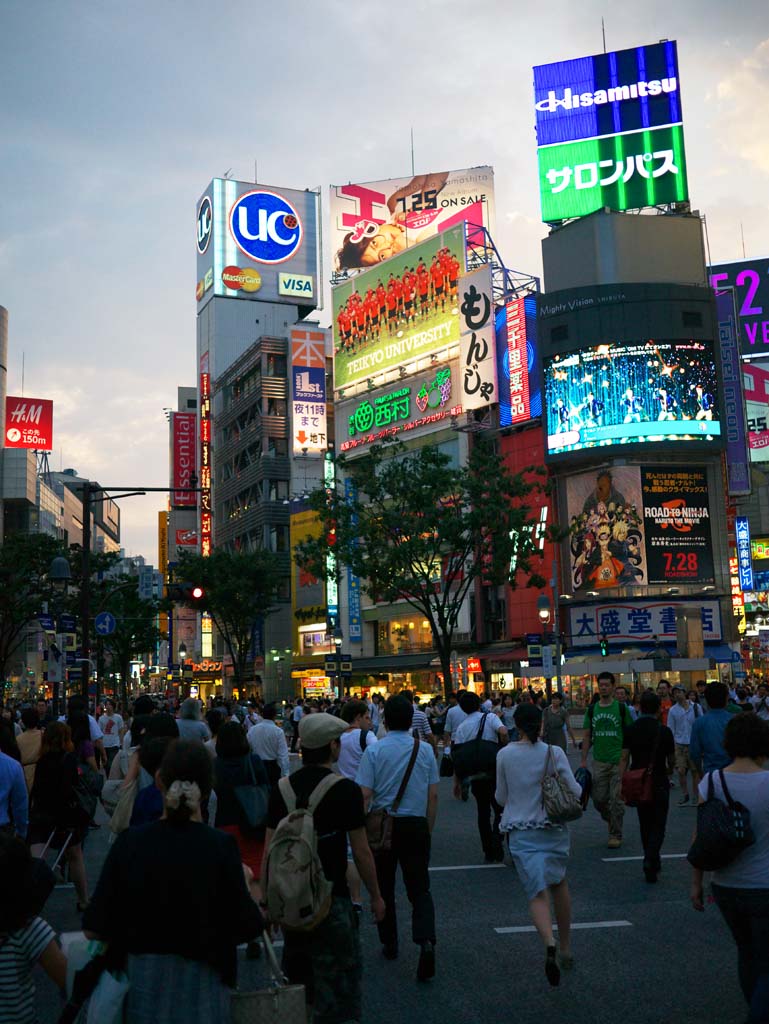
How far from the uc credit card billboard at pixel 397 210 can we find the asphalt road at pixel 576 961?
68.1m

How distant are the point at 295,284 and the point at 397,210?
87.5 ft

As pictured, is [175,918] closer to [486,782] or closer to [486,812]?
[486,782]

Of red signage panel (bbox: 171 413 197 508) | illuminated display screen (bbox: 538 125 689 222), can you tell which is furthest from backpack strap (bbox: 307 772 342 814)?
red signage panel (bbox: 171 413 197 508)

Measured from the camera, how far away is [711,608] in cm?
5553

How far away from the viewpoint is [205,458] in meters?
95.1

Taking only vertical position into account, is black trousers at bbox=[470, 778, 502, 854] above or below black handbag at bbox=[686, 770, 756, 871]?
below

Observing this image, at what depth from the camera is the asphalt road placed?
22.3ft

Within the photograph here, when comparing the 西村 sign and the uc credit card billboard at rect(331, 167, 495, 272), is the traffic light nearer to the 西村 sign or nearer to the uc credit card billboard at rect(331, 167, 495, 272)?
the 西村 sign

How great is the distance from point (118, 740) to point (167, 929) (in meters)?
18.7

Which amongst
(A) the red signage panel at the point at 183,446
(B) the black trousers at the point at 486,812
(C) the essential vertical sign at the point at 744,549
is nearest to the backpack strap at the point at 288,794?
(B) the black trousers at the point at 486,812

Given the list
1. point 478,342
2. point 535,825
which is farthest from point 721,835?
point 478,342

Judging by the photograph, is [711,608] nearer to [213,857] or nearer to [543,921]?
[543,921]

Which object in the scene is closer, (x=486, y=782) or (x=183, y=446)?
(x=486, y=782)

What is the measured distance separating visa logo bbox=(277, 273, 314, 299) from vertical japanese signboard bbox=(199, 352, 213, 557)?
10931 millimetres
